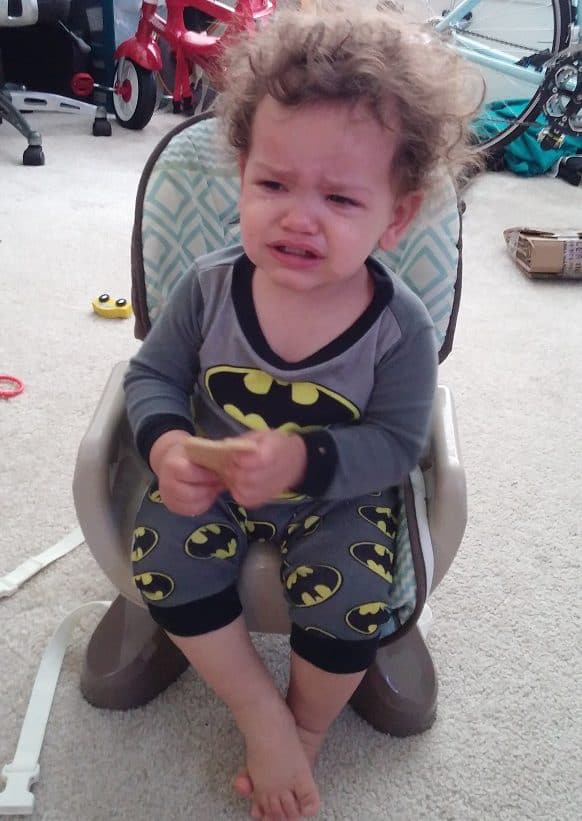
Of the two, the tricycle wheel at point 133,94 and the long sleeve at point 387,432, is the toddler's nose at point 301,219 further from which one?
the tricycle wheel at point 133,94

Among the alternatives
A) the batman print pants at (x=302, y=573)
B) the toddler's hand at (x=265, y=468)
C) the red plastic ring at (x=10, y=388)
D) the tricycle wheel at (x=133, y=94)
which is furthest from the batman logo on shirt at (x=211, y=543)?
the tricycle wheel at (x=133, y=94)

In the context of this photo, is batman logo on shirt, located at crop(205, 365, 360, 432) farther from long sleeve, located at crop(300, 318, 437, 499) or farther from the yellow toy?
the yellow toy

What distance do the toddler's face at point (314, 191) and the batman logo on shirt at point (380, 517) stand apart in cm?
21

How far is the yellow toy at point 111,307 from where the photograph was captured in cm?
148

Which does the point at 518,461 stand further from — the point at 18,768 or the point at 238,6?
the point at 238,6

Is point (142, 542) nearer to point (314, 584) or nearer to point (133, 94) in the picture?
point (314, 584)

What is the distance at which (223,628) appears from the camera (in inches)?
26.4

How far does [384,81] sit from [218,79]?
208 millimetres

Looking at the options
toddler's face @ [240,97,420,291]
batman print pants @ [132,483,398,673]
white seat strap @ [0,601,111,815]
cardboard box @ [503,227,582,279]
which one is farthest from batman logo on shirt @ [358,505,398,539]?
cardboard box @ [503,227,582,279]

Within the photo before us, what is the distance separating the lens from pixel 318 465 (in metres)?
0.62

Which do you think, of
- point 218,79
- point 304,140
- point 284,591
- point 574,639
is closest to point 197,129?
point 218,79

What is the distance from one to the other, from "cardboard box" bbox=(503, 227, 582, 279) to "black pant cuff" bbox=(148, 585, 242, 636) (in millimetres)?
1446

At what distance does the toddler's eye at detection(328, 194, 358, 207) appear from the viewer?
0.60 meters

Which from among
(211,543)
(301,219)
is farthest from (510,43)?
(211,543)
